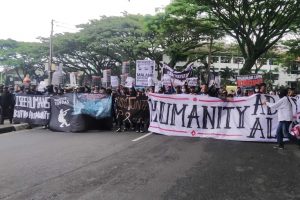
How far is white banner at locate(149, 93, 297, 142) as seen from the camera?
1277cm

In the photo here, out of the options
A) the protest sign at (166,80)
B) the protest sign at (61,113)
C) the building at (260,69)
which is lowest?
the protest sign at (61,113)

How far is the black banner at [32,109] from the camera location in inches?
638

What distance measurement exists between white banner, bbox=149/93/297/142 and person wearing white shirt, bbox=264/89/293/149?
93 centimetres

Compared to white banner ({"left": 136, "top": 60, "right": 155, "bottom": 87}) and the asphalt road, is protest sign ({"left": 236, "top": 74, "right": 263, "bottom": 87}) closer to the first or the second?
white banner ({"left": 136, "top": 60, "right": 155, "bottom": 87})

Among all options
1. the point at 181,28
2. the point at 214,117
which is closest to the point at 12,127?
the point at 214,117

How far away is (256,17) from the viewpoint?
76.6 ft

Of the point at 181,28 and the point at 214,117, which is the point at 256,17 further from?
the point at 214,117

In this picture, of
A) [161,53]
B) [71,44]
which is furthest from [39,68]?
[161,53]

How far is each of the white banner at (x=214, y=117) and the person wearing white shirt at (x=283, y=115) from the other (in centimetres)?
93

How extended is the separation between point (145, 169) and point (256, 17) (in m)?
17.0

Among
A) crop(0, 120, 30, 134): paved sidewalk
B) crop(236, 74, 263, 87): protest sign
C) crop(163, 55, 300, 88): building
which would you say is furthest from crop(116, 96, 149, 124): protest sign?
crop(163, 55, 300, 88): building

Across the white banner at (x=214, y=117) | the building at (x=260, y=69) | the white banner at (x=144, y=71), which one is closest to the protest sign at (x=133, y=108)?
the white banner at (x=214, y=117)

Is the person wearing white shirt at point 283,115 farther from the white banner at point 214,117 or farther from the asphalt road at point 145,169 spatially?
the white banner at point 214,117

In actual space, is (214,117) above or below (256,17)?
below
